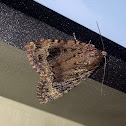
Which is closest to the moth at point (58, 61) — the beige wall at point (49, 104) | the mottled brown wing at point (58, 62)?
the mottled brown wing at point (58, 62)

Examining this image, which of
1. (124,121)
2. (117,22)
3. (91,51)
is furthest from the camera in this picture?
(124,121)

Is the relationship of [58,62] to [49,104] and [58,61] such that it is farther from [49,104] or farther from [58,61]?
[49,104]

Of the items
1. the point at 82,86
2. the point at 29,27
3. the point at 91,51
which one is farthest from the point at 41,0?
the point at 82,86

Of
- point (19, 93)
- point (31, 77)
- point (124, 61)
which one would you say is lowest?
point (19, 93)

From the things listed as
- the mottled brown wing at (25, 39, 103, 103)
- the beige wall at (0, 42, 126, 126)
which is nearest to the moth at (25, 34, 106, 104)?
the mottled brown wing at (25, 39, 103, 103)

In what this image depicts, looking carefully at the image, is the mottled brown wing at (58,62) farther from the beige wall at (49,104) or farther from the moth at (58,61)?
the beige wall at (49,104)

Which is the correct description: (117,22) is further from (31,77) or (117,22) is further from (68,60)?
(31,77)

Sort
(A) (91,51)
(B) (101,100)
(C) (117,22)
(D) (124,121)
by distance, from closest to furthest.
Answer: (A) (91,51), (C) (117,22), (B) (101,100), (D) (124,121)

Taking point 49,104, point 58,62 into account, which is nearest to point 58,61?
point 58,62

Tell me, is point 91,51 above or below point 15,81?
above
